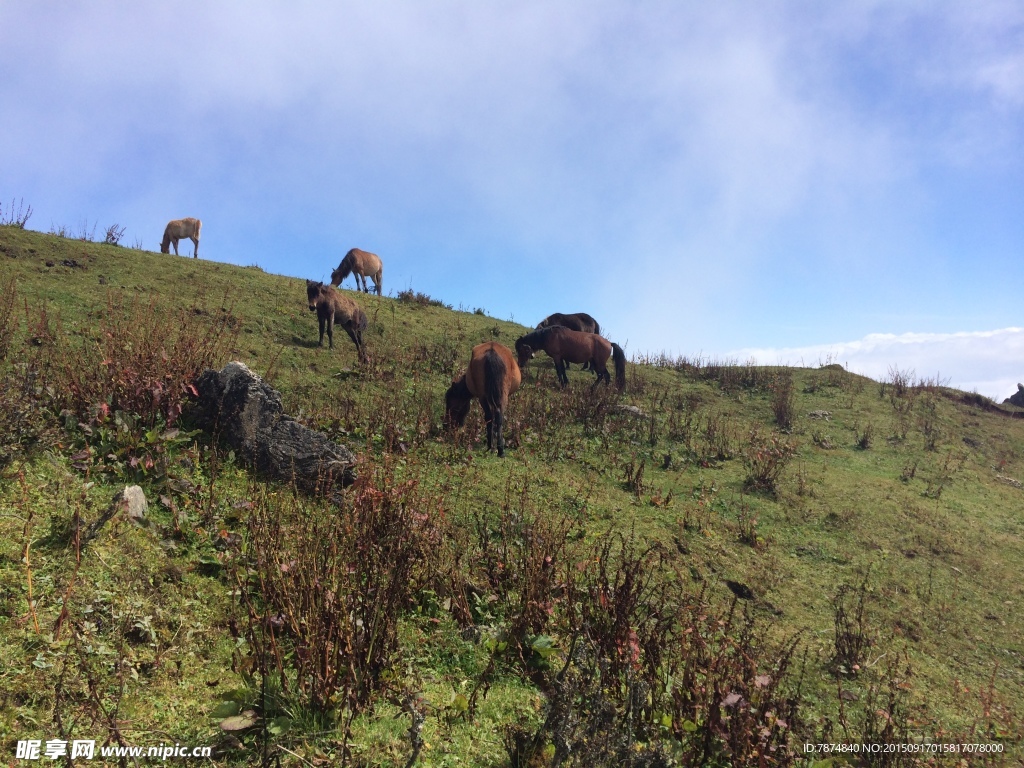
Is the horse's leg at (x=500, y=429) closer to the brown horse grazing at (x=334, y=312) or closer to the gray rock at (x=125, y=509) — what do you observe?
the brown horse grazing at (x=334, y=312)

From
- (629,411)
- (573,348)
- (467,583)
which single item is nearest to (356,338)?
(573,348)

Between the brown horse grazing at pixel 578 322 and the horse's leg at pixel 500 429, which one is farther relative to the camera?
the brown horse grazing at pixel 578 322

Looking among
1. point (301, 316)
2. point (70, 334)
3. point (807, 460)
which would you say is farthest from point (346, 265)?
point (807, 460)

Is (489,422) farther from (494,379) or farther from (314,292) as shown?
(314,292)

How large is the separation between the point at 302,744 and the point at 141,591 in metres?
1.75

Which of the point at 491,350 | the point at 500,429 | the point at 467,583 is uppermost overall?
the point at 491,350

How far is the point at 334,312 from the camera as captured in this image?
1353 cm

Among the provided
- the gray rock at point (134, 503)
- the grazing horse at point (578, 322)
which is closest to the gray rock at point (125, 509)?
the gray rock at point (134, 503)

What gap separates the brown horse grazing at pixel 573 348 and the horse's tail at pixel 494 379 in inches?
221

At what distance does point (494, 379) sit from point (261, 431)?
A: 425 cm

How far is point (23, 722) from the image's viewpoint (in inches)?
96.0

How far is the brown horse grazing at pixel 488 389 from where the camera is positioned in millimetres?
9414

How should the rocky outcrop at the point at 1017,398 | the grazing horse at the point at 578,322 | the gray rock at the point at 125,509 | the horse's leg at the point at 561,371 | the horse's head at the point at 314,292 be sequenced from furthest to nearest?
the rocky outcrop at the point at 1017,398, the grazing horse at the point at 578,322, the horse's leg at the point at 561,371, the horse's head at the point at 314,292, the gray rock at the point at 125,509

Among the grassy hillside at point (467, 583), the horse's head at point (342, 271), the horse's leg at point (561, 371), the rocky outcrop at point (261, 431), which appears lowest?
the grassy hillside at point (467, 583)
